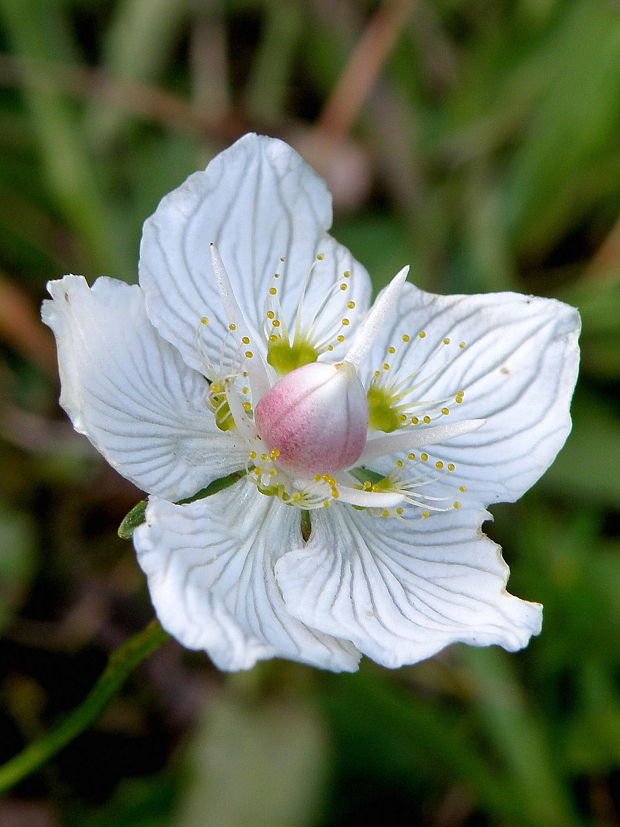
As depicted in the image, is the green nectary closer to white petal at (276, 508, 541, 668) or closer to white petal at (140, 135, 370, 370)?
white petal at (140, 135, 370, 370)

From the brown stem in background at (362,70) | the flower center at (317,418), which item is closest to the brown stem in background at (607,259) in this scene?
the brown stem in background at (362,70)

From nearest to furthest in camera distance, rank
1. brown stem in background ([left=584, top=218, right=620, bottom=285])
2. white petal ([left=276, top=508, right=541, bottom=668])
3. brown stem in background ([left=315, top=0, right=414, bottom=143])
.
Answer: white petal ([left=276, top=508, right=541, bottom=668]), brown stem in background ([left=584, top=218, right=620, bottom=285]), brown stem in background ([left=315, top=0, right=414, bottom=143])

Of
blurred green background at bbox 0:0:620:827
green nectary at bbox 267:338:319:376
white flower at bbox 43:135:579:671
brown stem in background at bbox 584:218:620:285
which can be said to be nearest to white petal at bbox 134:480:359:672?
white flower at bbox 43:135:579:671

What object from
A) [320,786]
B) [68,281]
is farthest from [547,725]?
[68,281]

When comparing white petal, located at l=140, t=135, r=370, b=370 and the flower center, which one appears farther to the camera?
white petal, located at l=140, t=135, r=370, b=370

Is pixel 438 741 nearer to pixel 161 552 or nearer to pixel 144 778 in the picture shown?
pixel 144 778

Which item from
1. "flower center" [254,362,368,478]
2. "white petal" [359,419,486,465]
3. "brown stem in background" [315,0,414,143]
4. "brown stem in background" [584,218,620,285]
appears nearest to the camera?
"flower center" [254,362,368,478]

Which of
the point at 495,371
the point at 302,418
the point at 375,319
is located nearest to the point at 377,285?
the point at 495,371
